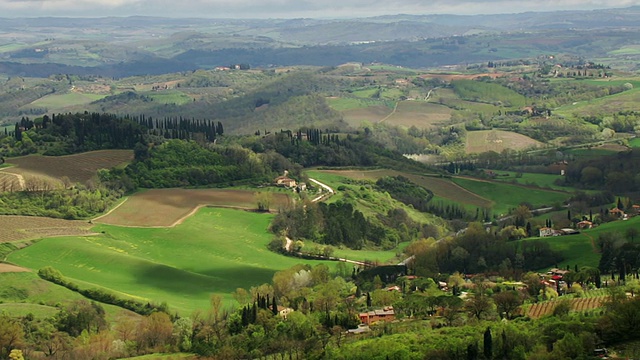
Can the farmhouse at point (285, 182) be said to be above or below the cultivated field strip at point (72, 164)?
below

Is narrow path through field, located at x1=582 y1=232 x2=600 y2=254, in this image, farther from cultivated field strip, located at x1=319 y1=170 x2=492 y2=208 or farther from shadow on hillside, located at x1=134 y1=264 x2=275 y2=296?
cultivated field strip, located at x1=319 y1=170 x2=492 y2=208

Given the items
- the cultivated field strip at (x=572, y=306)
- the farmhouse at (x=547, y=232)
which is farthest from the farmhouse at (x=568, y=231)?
the cultivated field strip at (x=572, y=306)

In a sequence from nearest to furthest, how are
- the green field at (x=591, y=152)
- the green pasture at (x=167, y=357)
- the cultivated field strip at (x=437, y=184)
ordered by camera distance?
the green pasture at (x=167, y=357)
the cultivated field strip at (x=437, y=184)
the green field at (x=591, y=152)

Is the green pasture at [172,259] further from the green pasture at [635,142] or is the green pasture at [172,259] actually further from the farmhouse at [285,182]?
the green pasture at [635,142]

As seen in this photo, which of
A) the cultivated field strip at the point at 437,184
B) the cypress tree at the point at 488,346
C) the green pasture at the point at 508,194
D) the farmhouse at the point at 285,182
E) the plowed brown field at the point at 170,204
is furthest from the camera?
the cultivated field strip at the point at 437,184

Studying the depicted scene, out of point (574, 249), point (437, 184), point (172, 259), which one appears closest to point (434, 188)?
point (437, 184)

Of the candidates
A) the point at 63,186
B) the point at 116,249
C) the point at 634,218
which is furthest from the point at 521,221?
the point at 63,186

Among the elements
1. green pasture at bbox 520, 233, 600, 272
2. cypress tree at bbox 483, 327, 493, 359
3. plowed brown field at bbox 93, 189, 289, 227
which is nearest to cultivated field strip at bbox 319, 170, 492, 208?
plowed brown field at bbox 93, 189, 289, 227

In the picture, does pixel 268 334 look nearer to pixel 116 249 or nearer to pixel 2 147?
pixel 116 249
